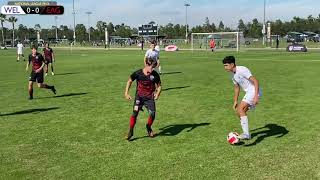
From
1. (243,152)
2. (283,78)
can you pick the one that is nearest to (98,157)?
(243,152)

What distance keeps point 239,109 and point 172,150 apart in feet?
5.23

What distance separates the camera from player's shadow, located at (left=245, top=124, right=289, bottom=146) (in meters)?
9.93

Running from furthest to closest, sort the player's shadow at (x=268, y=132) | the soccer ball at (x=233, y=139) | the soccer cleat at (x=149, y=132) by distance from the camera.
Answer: the soccer cleat at (x=149, y=132)
the player's shadow at (x=268, y=132)
the soccer ball at (x=233, y=139)

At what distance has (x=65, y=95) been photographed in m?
17.6

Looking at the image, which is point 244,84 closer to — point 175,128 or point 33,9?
point 175,128

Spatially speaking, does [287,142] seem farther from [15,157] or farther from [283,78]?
[283,78]

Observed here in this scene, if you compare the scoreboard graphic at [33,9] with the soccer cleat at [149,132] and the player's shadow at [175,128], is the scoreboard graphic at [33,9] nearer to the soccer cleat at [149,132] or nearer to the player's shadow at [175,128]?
the player's shadow at [175,128]

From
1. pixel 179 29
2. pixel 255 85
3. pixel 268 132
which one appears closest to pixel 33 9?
pixel 268 132

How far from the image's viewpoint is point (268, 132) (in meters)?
10.4

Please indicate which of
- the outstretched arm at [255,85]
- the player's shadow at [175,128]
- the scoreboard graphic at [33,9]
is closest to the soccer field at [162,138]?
the player's shadow at [175,128]

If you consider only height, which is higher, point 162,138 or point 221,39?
point 221,39

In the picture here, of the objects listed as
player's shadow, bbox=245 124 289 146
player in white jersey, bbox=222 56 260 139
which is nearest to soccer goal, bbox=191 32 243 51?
player's shadow, bbox=245 124 289 146

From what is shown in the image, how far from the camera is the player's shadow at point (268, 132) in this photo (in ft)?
32.6

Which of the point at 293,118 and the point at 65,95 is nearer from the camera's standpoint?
the point at 293,118
